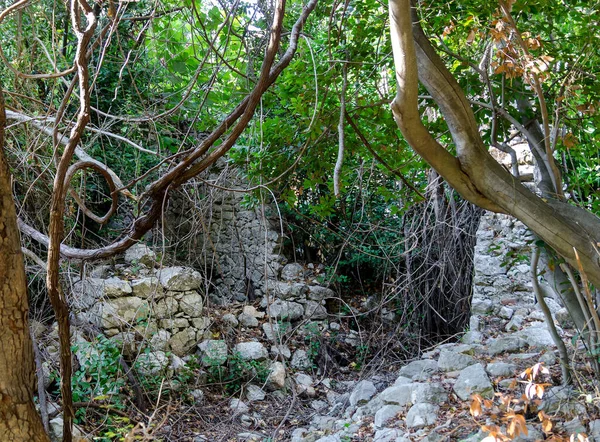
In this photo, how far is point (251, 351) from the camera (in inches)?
249

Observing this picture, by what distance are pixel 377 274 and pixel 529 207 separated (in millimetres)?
5291

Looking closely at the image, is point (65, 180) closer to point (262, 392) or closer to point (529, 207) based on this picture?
point (529, 207)

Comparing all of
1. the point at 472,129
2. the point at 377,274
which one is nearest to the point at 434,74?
the point at 472,129

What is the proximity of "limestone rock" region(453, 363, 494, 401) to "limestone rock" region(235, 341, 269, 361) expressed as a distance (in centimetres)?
249

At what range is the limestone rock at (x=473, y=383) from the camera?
13.3ft

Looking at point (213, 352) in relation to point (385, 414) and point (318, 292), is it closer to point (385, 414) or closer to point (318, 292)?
point (318, 292)

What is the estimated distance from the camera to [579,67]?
3576 millimetres

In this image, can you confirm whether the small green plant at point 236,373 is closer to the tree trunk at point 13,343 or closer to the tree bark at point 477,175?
the tree bark at point 477,175

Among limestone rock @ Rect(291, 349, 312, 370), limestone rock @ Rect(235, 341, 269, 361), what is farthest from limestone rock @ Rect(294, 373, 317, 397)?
limestone rock @ Rect(235, 341, 269, 361)

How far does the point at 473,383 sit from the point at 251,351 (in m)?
2.79

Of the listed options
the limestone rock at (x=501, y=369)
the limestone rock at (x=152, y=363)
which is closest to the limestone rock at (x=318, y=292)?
the limestone rock at (x=152, y=363)

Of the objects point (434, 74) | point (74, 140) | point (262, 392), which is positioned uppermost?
point (434, 74)

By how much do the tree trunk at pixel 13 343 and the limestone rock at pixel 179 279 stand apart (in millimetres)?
4092

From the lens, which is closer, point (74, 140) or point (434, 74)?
point (74, 140)
